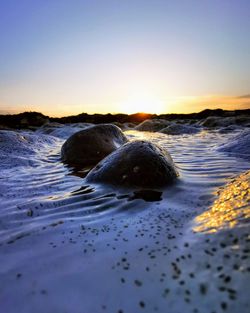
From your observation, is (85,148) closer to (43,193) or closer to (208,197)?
(43,193)

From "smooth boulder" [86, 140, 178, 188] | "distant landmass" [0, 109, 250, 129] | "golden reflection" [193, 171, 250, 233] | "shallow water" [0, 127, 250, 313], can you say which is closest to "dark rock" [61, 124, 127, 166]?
"smooth boulder" [86, 140, 178, 188]

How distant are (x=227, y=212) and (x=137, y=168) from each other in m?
1.29

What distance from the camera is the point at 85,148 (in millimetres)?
5375

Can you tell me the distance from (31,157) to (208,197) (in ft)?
11.8

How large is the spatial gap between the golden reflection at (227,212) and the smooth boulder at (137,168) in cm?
72

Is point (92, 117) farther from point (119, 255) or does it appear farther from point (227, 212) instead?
point (119, 255)

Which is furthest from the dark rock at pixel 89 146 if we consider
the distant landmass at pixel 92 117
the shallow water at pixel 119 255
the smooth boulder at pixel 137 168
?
the distant landmass at pixel 92 117

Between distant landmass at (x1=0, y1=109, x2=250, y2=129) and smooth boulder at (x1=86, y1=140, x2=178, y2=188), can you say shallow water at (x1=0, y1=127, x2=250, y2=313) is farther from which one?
distant landmass at (x1=0, y1=109, x2=250, y2=129)

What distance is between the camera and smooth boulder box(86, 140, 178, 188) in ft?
10.2

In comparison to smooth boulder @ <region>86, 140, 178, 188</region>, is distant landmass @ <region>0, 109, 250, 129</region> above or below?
above

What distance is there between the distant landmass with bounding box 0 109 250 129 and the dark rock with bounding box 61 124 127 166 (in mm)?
12649

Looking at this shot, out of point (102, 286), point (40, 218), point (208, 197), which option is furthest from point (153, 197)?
point (102, 286)

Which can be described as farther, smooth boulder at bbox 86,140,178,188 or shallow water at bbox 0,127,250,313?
smooth boulder at bbox 86,140,178,188

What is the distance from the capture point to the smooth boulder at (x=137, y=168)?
310 cm
